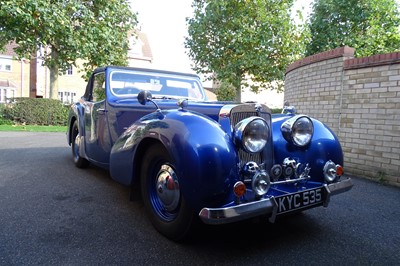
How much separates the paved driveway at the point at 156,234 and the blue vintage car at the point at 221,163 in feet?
0.84

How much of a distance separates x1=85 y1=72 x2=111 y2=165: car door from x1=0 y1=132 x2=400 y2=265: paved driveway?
51 centimetres

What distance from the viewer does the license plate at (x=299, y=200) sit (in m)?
2.06

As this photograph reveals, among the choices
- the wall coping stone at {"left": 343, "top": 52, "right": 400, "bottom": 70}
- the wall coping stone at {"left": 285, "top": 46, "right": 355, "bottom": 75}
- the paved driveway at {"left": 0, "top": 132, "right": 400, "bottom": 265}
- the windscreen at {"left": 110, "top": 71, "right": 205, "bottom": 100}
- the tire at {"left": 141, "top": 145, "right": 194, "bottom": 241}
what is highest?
the wall coping stone at {"left": 285, "top": 46, "right": 355, "bottom": 75}

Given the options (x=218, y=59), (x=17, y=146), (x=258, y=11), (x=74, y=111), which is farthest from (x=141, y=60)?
(x=74, y=111)

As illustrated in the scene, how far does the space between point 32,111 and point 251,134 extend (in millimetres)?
13910

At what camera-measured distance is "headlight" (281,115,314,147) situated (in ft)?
8.31

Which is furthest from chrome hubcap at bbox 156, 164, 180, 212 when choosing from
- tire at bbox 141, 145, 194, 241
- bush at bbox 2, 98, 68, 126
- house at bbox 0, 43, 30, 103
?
house at bbox 0, 43, 30, 103

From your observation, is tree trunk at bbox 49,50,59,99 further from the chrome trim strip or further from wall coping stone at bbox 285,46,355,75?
the chrome trim strip

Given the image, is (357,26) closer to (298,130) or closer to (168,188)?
(298,130)

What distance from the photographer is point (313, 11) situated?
48.6 feet

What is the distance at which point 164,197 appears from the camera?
2.31 metres

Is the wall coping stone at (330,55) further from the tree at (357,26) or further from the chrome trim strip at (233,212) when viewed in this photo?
the tree at (357,26)

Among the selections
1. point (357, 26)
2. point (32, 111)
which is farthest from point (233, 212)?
point (357, 26)

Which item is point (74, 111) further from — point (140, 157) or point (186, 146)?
point (186, 146)
